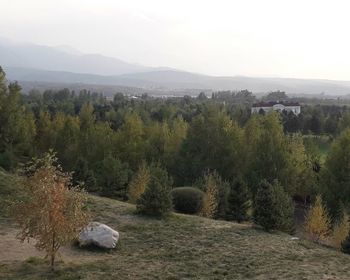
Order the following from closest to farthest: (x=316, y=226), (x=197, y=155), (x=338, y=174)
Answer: (x=316, y=226), (x=338, y=174), (x=197, y=155)

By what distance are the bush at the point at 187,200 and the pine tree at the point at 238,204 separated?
2128mm

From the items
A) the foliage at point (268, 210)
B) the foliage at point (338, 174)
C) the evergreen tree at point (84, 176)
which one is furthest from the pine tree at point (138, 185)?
the foliage at point (338, 174)

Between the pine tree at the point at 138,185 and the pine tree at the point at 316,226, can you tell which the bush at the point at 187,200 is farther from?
the pine tree at the point at 316,226

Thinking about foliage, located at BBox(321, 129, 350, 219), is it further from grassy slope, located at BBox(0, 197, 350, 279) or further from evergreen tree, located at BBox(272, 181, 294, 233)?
grassy slope, located at BBox(0, 197, 350, 279)

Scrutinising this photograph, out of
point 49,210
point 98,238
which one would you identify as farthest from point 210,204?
point 49,210

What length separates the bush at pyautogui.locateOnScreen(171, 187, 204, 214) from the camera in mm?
26516

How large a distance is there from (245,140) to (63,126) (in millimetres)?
16456

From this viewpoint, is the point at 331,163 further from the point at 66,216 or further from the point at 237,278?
the point at 66,216

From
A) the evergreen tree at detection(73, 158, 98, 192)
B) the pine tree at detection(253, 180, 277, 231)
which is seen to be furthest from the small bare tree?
the evergreen tree at detection(73, 158, 98, 192)

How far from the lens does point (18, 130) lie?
138ft

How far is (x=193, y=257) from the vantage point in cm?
1723

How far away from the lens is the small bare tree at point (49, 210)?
46.3 ft

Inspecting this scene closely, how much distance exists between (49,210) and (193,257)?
5644mm

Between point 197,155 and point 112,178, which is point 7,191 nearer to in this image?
point 112,178
